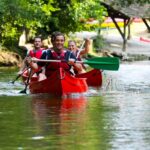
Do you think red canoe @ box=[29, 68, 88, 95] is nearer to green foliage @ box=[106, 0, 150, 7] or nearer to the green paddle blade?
the green paddle blade

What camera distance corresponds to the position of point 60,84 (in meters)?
16.0

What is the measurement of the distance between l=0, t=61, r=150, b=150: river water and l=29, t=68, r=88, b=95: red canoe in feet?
0.84

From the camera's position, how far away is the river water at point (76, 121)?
838 centimetres

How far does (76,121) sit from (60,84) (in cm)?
547

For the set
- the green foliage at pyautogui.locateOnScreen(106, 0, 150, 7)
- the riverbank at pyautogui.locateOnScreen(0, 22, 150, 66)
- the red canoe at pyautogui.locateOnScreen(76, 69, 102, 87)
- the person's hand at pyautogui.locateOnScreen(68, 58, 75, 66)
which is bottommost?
the riverbank at pyautogui.locateOnScreen(0, 22, 150, 66)

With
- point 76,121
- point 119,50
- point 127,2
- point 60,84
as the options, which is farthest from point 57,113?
point 119,50

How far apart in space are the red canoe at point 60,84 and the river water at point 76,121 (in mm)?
257

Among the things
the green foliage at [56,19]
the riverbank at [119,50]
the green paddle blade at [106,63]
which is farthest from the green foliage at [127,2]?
the green paddle blade at [106,63]

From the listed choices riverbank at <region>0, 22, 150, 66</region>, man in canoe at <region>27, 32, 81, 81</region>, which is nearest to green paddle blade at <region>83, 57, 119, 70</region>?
man in canoe at <region>27, 32, 81, 81</region>

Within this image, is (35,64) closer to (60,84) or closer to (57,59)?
(57,59)

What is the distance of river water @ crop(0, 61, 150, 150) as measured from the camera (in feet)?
27.5

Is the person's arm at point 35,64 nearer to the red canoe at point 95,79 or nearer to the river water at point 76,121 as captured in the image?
the river water at point 76,121

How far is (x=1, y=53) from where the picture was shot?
1257 inches

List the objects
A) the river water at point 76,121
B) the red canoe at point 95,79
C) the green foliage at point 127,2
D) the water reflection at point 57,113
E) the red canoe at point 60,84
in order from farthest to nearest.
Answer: the green foliage at point 127,2, the red canoe at point 95,79, the red canoe at point 60,84, the water reflection at point 57,113, the river water at point 76,121
